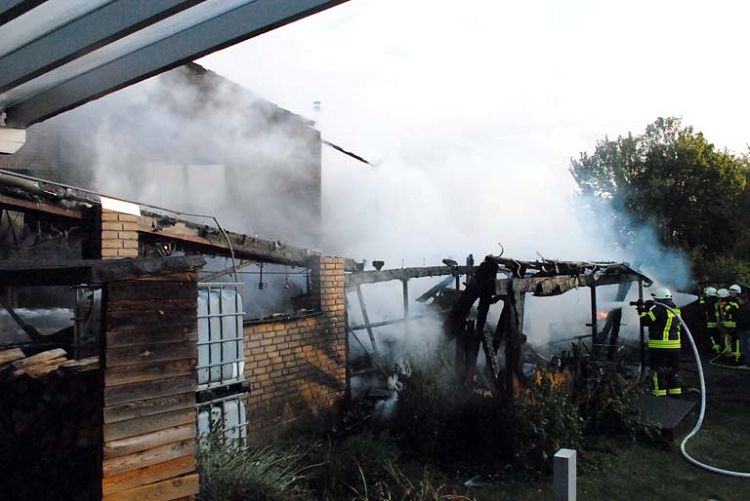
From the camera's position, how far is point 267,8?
2.94m

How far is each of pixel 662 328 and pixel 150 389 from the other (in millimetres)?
7775

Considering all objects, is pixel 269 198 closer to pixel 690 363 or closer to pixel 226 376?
pixel 226 376

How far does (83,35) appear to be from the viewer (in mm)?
3049

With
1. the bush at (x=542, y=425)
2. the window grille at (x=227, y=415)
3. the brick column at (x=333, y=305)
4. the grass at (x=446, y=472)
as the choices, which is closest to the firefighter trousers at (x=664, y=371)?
the grass at (x=446, y=472)

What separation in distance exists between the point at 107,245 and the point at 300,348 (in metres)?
2.53

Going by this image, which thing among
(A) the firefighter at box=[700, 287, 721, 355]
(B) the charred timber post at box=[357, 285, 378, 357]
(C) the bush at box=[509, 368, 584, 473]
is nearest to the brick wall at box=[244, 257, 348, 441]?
(B) the charred timber post at box=[357, 285, 378, 357]

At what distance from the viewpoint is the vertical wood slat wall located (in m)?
3.04

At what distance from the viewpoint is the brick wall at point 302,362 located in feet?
20.6

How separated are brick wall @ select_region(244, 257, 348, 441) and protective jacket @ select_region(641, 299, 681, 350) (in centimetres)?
473

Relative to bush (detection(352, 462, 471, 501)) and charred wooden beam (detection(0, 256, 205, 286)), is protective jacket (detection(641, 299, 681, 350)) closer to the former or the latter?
bush (detection(352, 462, 471, 501))

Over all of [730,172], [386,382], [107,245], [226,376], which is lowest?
[386,382]

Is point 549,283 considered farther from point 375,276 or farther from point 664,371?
point 664,371

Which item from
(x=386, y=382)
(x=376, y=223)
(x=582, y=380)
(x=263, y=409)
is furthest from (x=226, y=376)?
(x=376, y=223)

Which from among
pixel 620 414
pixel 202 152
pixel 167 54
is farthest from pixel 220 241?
pixel 202 152
